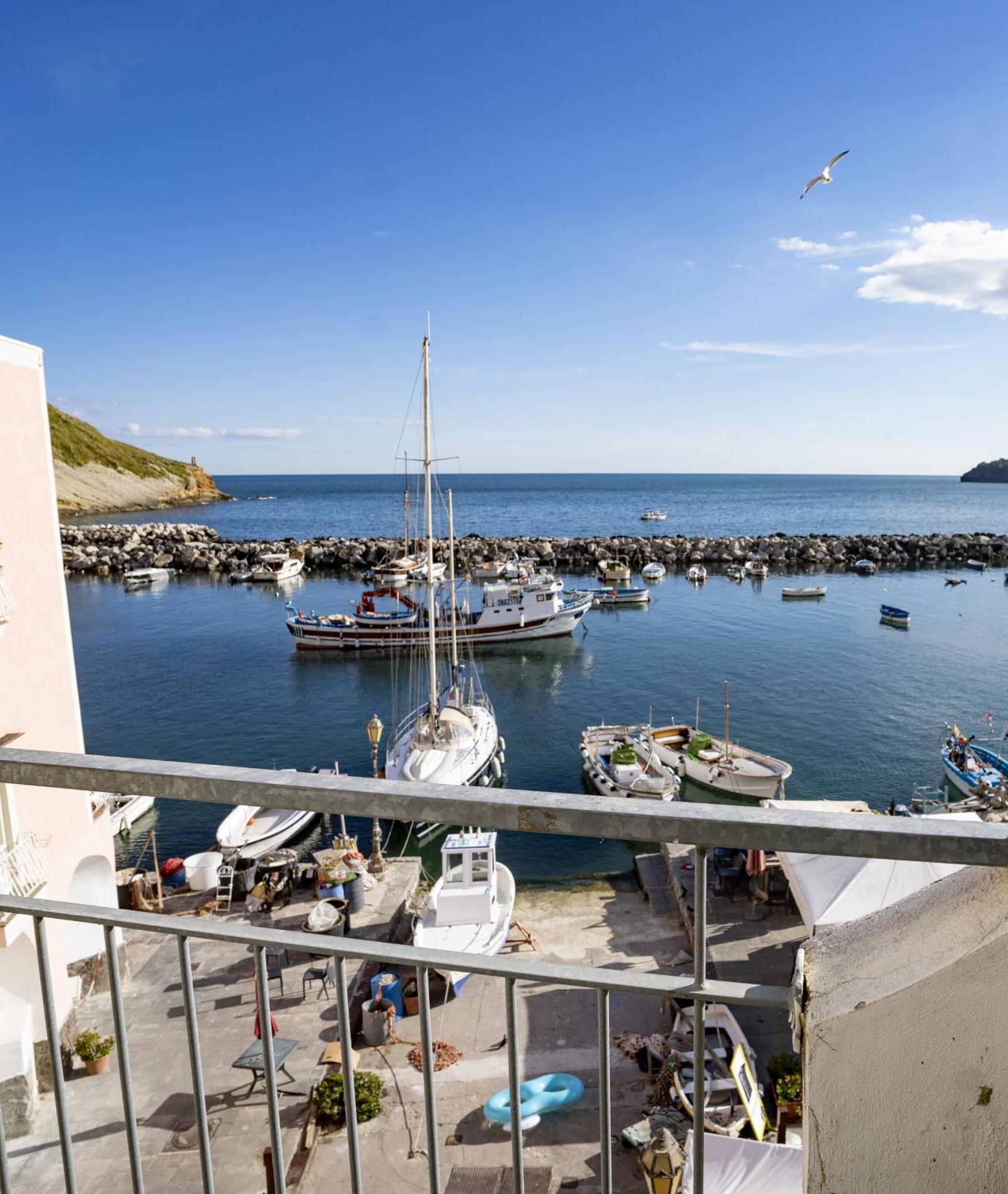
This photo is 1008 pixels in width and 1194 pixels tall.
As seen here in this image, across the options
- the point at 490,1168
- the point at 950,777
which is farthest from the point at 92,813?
the point at 950,777

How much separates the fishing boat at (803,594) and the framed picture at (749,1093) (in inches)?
1684

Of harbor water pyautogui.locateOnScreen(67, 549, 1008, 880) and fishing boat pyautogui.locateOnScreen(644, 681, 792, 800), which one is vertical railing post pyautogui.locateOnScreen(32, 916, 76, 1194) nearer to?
harbor water pyautogui.locateOnScreen(67, 549, 1008, 880)

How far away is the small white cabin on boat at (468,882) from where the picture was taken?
1229cm

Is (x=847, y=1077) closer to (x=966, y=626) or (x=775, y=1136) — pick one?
(x=775, y=1136)

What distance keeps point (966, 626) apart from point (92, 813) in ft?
137

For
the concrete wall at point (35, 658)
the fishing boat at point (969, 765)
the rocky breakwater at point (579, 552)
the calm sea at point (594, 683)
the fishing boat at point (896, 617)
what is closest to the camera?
the concrete wall at point (35, 658)

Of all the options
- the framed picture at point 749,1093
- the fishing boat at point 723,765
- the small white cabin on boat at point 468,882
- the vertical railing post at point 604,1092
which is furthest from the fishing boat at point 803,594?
the vertical railing post at point 604,1092

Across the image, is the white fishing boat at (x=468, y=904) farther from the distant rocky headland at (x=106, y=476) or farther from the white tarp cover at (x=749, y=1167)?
the distant rocky headland at (x=106, y=476)

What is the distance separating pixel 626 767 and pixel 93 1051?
1441cm

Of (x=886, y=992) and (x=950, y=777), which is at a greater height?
(x=886, y=992)

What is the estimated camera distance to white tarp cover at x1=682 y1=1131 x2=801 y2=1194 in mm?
5465

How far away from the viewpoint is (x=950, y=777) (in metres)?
21.9

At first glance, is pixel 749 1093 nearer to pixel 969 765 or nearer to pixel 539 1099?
pixel 539 1099

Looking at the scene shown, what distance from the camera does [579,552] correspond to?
214ft
